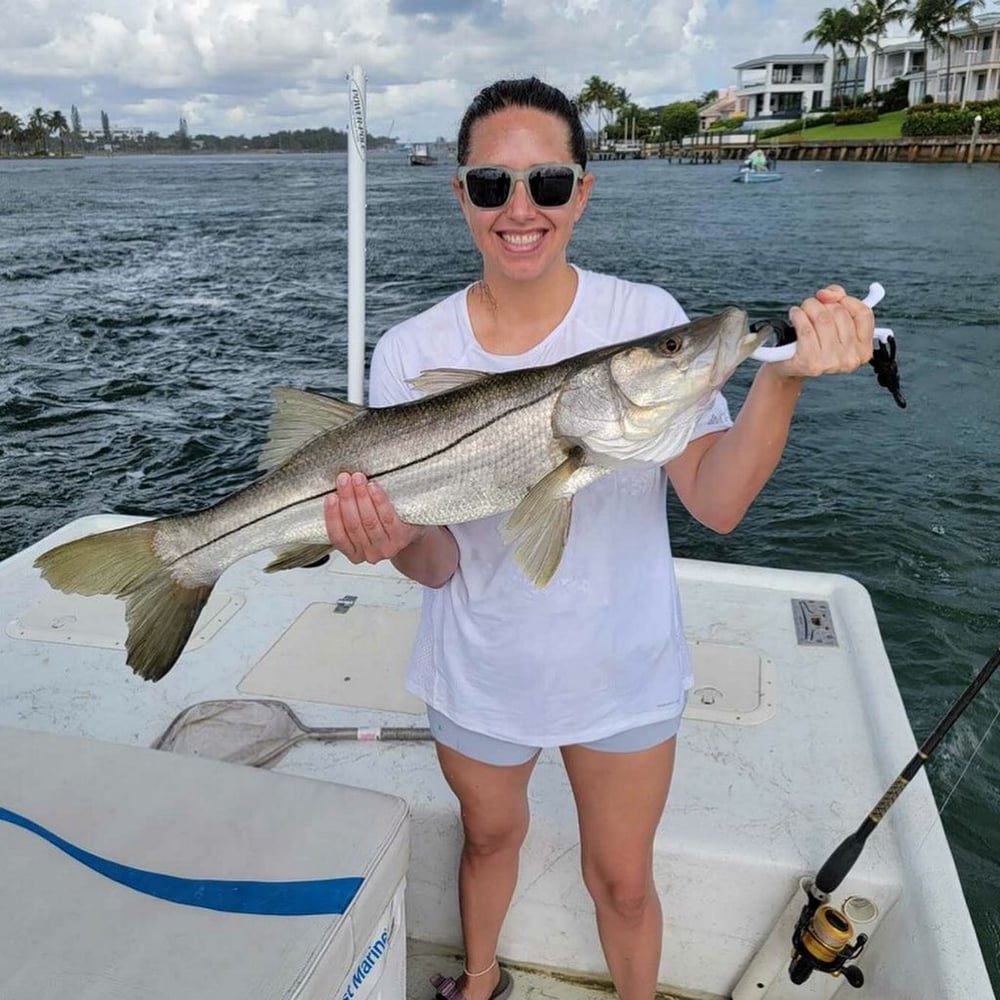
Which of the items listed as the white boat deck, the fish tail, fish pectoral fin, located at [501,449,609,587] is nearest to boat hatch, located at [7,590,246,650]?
the white boat deck

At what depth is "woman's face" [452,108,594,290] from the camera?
2.09 m

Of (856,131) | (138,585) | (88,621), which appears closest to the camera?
(138,585)

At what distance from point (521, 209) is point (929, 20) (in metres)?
100

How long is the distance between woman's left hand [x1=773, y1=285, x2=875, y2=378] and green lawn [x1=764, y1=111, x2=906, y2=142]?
267 ft

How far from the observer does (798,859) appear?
2.63m

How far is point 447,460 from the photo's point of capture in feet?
7.29

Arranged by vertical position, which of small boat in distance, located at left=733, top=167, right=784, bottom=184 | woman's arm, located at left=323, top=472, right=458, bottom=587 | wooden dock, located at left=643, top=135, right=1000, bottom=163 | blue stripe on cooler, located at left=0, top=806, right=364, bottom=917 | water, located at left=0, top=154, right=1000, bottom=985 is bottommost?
water, located at left=0, top=154, right=1000, bottom=985

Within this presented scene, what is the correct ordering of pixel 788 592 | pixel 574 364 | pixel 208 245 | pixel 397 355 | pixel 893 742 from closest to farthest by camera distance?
1. pixel 574 364
2. pixel 397 355
3. pixel 893 742
4. pixel 788 592
5. pixel 208 245

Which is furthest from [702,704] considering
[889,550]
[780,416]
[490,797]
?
[889,550]

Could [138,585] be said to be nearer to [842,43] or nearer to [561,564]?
[561,564]

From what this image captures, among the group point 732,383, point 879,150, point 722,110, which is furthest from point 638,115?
point 732,383

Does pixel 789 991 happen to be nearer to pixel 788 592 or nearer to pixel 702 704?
pixel 702 704

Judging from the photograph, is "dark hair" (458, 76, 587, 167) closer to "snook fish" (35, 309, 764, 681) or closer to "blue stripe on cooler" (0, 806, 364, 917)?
"snook fish" (35, 309, 764, 681)

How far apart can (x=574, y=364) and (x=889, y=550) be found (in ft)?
24.3
